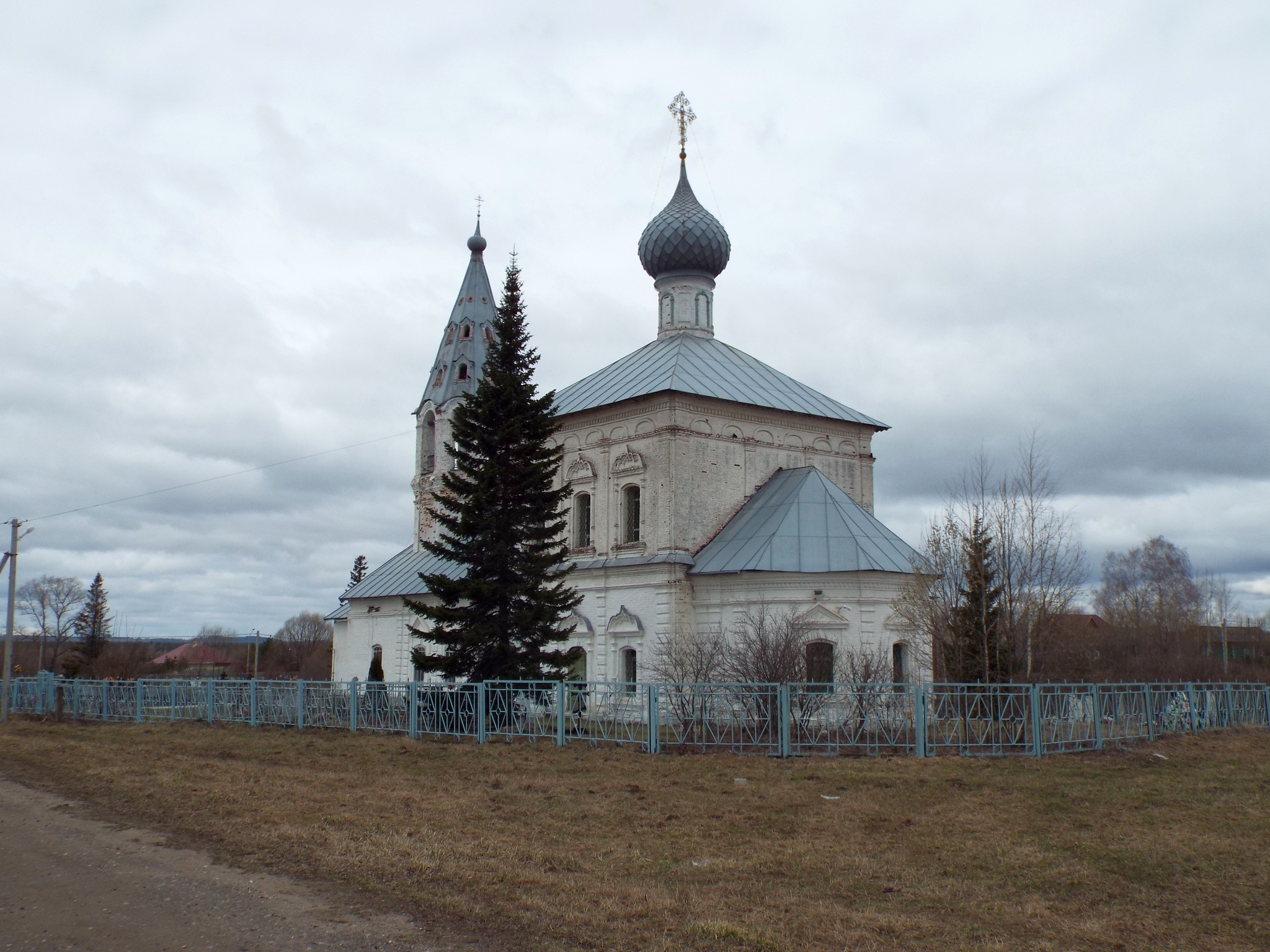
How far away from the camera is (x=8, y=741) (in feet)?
55.8

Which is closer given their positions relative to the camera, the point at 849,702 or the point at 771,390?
the point at 849,702

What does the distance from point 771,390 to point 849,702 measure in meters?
11.4

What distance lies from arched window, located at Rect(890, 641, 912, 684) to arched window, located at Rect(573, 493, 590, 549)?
7.73 metres

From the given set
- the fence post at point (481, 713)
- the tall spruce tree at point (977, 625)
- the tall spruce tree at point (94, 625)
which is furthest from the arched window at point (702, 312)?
the tall spruce tree at point (94, 625)

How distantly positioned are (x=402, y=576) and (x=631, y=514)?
10.4 metres

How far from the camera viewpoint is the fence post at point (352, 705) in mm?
18094

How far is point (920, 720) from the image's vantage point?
46.6 ft

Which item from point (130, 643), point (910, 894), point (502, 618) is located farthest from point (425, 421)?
point (130, 643)

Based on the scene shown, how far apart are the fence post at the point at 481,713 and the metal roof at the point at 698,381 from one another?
845cm

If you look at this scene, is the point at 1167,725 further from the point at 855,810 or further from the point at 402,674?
the point at 402,674

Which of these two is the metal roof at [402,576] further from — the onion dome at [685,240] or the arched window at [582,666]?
the onion dome at [685,240]

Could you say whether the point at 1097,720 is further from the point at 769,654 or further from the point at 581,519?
the point at 581,519

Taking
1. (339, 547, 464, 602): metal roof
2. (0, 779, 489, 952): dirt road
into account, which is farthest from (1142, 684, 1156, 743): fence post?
(339, 547, 464, 602): metal roof

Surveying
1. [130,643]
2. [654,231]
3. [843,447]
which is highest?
[654,231]
